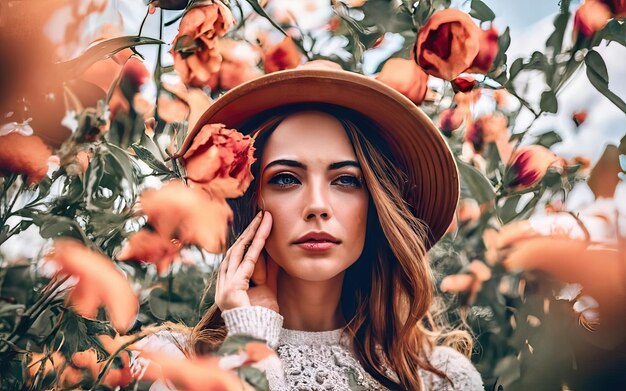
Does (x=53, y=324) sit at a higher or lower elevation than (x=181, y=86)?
lower

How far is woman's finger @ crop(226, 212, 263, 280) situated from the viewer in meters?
0.90

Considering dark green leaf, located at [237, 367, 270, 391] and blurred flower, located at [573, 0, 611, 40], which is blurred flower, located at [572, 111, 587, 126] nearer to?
blurred flower, located at [573, 0, 611, 40]

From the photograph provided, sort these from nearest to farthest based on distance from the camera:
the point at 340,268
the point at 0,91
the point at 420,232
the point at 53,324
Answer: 1. the point at 0,91
2. the point at 53,324
3. the point at 340,268
4. the point at 420,232

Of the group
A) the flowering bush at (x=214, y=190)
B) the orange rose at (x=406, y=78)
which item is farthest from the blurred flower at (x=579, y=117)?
the orange rose at (x=406, y=78)

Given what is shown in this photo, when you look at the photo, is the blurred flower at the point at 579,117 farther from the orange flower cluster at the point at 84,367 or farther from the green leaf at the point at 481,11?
the orange flower cluster at the point at 84,367

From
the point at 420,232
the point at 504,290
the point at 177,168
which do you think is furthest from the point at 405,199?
the point at 177,168

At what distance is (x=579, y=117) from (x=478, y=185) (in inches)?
5.7

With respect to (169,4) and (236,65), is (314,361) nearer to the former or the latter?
(236,65)

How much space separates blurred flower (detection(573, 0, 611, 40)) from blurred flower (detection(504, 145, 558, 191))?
0.48ft

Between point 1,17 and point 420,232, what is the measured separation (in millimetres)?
765

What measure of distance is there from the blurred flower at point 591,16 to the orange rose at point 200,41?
41 centimetres

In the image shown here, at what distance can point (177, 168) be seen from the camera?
2.21 feet

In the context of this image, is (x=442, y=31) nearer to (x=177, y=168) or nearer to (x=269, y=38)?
(x=269, y=38)

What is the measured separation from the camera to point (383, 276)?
3.50ft
